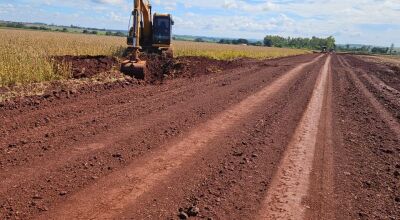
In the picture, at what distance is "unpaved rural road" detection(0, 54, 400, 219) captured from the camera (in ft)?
15.5

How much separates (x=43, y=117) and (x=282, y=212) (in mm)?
5616

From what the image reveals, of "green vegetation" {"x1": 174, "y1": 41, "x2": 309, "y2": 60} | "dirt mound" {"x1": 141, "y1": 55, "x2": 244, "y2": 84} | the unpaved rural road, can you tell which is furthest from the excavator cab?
the unpaved rural road

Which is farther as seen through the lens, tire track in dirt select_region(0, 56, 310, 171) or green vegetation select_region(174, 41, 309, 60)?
green vegetation select_region(174, 41, 309, 60)

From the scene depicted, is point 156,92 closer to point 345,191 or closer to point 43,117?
point 43,117

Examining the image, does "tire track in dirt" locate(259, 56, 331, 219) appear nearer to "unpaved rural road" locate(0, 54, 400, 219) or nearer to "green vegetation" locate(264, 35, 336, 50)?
"unpaved rural road" locate(0, 54, 400, 219)

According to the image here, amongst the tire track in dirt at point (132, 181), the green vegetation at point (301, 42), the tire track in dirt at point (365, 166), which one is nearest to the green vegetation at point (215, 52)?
the tire track in dirt at point (365, 166)

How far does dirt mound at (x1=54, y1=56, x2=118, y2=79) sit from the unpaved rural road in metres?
3.29

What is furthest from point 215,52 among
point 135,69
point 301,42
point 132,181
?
point 301,42

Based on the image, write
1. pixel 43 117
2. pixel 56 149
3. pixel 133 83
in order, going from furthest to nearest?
1. pixel 133 83
2. pixel 43 117
3. pixel 56 149

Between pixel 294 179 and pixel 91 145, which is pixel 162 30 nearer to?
pixel 91 145

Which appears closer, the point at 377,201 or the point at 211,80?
the point at 377,201

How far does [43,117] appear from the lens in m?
8.32

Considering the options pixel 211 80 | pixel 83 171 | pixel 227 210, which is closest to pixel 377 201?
pixel 227 210

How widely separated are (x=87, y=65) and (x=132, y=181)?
11480 millimetres
